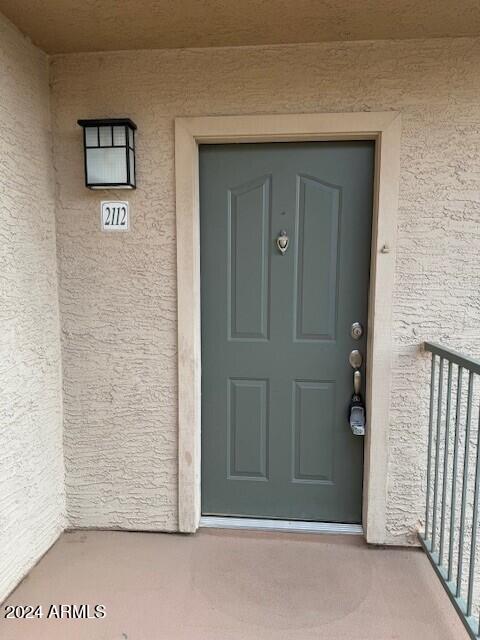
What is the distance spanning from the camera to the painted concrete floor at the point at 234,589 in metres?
1.70

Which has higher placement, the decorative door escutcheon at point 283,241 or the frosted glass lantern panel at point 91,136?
the frosted glass lantern panel at point 91,136

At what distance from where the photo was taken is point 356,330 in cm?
222

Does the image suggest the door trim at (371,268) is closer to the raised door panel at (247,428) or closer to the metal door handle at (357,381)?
the metal door handle at (357,381)

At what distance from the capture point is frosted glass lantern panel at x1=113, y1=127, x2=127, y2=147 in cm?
207

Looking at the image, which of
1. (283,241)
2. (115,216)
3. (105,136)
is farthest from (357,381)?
(105,136)

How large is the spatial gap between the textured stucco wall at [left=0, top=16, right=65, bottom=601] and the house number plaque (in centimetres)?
29

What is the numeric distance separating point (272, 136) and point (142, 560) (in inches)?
86.9

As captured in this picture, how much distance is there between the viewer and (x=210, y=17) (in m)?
1.81

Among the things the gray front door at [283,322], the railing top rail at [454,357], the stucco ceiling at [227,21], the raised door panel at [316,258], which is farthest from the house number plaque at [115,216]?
the railing top rail at [454,357]

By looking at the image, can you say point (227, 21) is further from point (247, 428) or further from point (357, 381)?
point (247, 428)

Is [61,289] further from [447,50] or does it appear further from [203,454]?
[447,50]

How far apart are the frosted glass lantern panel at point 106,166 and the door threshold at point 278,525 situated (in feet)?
6.19

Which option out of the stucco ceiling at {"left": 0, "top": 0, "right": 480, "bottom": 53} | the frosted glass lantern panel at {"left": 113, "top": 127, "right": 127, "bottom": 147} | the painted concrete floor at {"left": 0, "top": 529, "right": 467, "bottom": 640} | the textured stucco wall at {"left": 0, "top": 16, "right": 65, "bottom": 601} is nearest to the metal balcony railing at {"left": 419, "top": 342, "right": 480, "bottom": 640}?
the painted concrete floor at {"left": 0, "top": 529, "right": 467, "bottom": 640}

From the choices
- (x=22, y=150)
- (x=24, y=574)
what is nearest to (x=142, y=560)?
(x=24, y=574)
